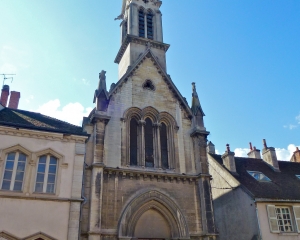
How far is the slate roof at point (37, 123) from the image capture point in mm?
16438

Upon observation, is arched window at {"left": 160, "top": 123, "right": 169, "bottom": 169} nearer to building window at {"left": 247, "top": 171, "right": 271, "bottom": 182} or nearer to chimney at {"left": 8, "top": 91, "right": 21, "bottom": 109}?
building window at {"left": 247, "top": 171, "right": 271, "bottom": 182}

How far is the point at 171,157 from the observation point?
68.1ft

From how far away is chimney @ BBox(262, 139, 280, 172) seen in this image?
1088 inches

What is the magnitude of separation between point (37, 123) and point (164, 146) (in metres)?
8.40

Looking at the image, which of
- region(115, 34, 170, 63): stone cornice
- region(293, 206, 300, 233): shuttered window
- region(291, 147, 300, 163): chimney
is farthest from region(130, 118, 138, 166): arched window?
region(291, 147, 300, 163): chimney

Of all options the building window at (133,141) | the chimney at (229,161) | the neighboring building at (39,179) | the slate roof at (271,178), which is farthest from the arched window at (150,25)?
the neighboring building at (39,179)

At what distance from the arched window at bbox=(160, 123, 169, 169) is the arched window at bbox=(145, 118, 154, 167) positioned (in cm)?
75

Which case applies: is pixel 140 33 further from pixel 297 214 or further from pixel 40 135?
pixel 297 214

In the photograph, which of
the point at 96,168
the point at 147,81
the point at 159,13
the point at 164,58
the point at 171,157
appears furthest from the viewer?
the point at 159,13

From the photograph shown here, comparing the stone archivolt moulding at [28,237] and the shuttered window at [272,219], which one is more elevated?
the shuttered window at [272,219]

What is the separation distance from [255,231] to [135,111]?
11.4 metres

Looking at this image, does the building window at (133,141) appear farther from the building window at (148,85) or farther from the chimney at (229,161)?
the chimney at (229,161)

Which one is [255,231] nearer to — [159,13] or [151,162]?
[151,162]

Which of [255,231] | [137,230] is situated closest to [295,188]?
[255,231]
